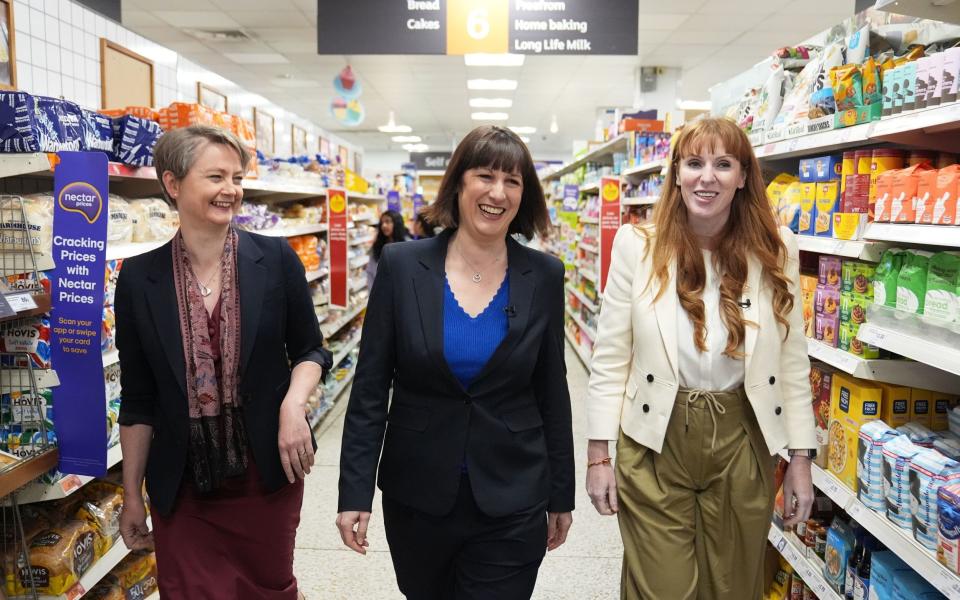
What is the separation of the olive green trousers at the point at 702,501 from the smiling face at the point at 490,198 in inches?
25.5

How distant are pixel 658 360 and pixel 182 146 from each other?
1315mm

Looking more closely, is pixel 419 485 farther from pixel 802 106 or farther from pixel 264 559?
pixel 802 106

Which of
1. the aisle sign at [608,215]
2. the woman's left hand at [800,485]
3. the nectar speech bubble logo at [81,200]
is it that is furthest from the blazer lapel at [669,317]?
the aisle sign at [608,215]

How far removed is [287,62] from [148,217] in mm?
8589

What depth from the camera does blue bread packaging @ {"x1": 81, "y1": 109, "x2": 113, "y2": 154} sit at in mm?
2391

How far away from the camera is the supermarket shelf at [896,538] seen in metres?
1.66

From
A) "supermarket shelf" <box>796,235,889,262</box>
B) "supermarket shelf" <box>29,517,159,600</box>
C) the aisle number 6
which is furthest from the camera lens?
the aisle number 6

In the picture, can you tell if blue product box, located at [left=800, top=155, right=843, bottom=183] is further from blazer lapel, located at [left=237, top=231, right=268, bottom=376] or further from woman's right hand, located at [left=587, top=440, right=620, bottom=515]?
blazer lapel, located at [left=237, top=231, right=268, bottom=376]

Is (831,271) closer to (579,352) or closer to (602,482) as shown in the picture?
(602,482)

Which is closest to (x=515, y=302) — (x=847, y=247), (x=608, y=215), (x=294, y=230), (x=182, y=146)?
(x=182, y=146)

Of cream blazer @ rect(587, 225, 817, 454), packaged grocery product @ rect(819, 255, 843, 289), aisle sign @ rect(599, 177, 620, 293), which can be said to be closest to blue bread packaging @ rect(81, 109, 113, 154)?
cream blazer @ rect(587, 225, 817, 454)

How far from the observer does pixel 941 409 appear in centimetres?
221

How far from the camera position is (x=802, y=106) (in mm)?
2537

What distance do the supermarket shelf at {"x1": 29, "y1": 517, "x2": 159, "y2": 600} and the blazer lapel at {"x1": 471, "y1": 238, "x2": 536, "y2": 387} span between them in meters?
1.61
